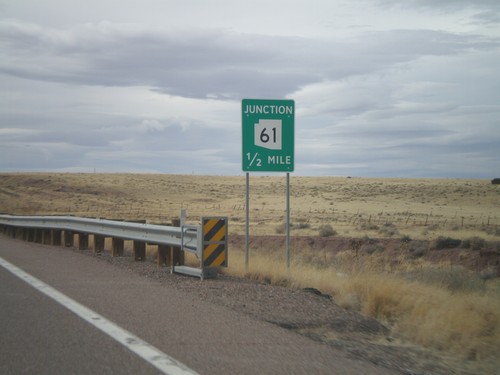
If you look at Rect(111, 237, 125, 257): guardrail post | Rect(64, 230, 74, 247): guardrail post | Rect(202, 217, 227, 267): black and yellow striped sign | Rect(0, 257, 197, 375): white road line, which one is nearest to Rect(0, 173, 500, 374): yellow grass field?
Rect(202, 217, 227, 267): black and yellow striped sign

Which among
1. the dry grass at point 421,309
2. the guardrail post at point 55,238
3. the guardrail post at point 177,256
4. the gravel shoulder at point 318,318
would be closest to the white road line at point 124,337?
the gravel shoulder at point 318,318

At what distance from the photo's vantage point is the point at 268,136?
50.8 ft

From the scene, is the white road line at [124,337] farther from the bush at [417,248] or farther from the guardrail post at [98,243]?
the bush at [417,248]

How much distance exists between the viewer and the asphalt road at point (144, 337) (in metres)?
6.51

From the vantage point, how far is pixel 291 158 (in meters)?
15.6

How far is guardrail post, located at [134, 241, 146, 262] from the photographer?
16.8m

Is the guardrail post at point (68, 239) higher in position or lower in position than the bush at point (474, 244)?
higher

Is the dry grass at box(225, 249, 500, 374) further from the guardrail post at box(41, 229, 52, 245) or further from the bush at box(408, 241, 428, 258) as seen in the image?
the bush at box(408, 241, 428, 258)

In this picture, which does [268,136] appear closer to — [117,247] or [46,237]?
[117,247]

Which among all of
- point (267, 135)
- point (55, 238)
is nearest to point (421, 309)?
point (267, 135)

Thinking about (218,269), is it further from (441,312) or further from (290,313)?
(441,312)

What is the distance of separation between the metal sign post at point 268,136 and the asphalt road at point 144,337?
4560mm

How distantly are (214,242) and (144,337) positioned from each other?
18.6ft

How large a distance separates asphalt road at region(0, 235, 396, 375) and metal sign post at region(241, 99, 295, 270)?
4560mm
